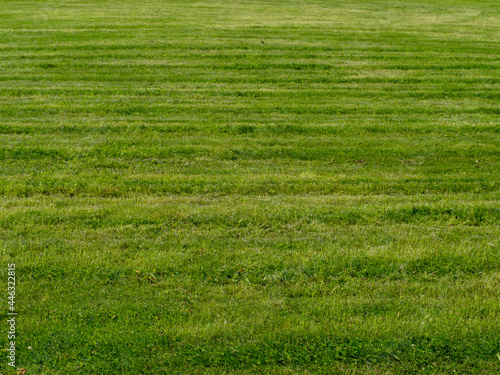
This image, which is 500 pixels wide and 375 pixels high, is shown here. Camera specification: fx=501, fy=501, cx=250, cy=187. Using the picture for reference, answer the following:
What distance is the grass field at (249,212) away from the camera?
4.13 metres

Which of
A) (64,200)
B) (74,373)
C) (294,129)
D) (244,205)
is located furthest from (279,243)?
(294,129)

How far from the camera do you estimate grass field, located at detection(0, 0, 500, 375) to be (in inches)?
163

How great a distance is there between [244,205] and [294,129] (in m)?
3.62

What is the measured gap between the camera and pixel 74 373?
3.83m

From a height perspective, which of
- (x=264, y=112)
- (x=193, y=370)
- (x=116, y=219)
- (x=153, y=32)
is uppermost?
(x=153, y=32)

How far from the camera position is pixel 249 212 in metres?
6.28

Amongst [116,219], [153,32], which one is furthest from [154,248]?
[153,32]

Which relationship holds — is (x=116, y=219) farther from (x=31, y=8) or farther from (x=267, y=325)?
(x=31, y=8)

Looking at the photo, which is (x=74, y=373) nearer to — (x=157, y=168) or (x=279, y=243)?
→ (x=279, y=243)

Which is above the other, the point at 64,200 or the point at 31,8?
the point at 31,8

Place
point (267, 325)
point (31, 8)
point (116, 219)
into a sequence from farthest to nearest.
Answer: point (31, 8)
point (116, 219)
point (267, 325)

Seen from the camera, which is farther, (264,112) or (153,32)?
(153,32)

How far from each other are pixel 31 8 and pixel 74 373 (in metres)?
22.9

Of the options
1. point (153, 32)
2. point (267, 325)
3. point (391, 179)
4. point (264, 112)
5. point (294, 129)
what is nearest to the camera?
point (267, 325)
